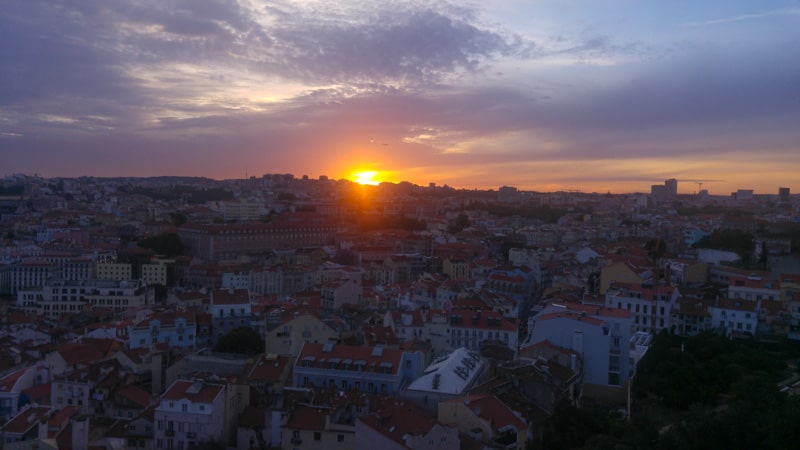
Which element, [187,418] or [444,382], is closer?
[187,418]

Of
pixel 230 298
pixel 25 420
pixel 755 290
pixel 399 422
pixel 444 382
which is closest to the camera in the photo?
pixel 399 422

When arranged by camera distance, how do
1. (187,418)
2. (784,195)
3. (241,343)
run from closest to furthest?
(187,418) < (241,343) < (784,195)

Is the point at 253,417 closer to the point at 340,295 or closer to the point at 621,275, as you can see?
the point at 340,295

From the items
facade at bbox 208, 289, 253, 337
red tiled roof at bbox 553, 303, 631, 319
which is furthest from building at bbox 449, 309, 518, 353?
facade at bbox 208, 289, 253, 337

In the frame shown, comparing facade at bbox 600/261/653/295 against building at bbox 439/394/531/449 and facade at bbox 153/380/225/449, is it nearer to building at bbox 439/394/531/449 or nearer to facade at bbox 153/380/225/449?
building at bbox 439/394/531/449

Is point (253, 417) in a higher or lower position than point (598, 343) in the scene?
lower

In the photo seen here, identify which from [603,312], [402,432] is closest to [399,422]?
[402,432]
